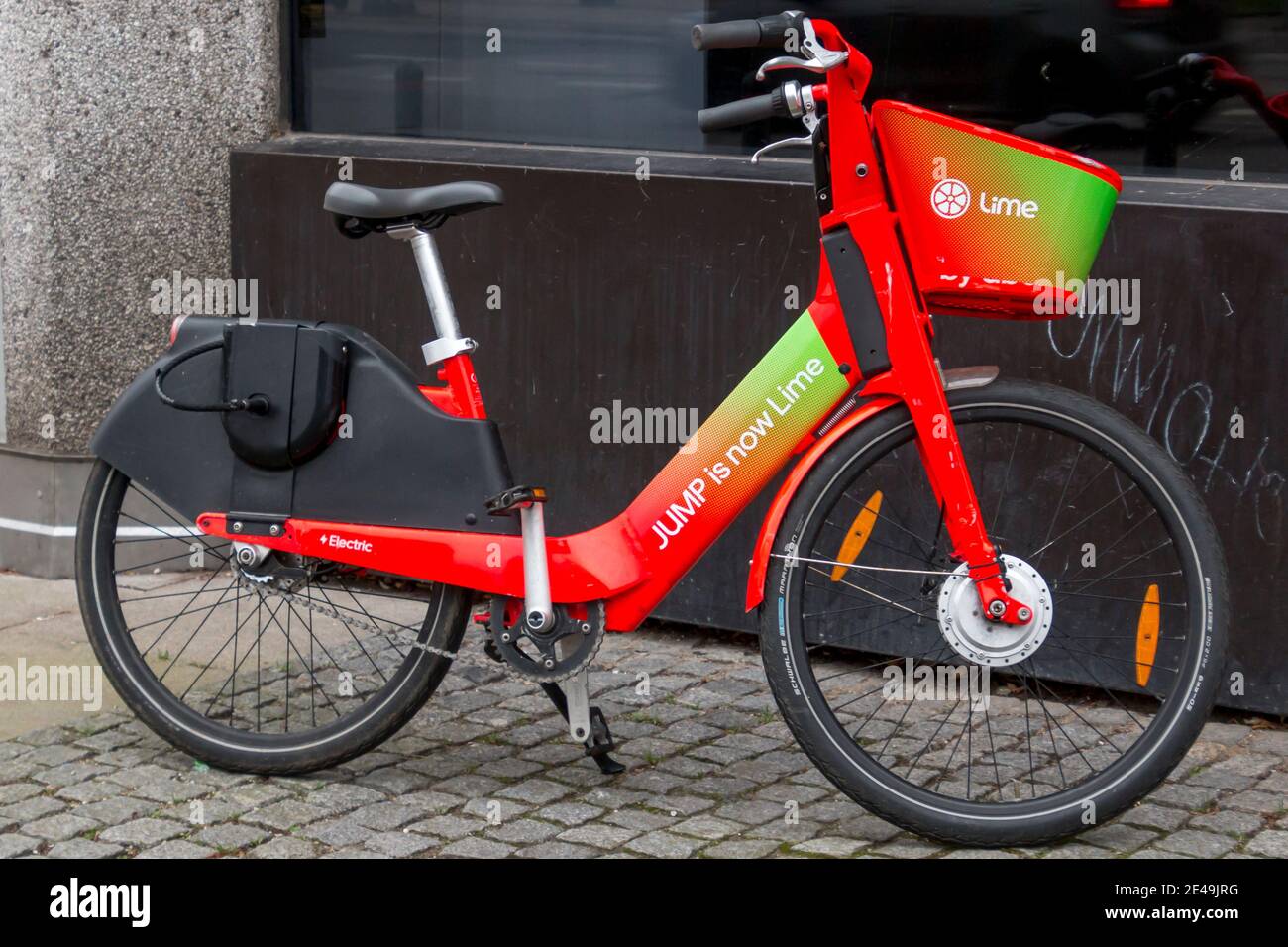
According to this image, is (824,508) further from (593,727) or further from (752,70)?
(752,70)

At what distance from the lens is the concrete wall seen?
576 cm

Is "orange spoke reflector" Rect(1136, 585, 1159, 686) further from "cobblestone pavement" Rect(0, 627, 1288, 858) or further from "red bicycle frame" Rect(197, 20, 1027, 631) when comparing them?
"red bicycle frame" Rect(197, 20, 1027, 631)

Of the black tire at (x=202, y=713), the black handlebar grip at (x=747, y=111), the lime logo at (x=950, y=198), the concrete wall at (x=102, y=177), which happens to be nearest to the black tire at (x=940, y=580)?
the lime logo at (x=950, y=198)

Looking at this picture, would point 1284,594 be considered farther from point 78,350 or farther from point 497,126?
point 78,350

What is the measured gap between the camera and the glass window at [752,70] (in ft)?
15.3

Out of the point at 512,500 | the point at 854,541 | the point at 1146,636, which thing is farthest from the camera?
the point at 1146,636

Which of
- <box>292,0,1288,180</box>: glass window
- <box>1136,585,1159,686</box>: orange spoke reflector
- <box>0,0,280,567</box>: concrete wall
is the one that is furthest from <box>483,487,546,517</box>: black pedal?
<box>0,0,280,567</box>: concrete wall

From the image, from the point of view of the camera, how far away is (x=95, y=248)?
5848 millimetres

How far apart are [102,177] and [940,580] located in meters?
3.47

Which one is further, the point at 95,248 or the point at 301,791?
the point at 95,248

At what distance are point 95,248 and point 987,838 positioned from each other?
12.3ft

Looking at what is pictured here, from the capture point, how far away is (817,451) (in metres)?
3.66

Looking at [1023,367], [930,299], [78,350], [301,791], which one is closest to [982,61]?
[1023,367]

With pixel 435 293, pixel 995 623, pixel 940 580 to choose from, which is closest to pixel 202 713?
pixel 435 293
